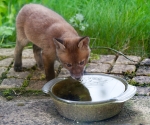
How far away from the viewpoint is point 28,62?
18.0 ft

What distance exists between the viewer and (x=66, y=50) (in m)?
4.08

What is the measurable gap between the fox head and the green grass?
5.33 ft

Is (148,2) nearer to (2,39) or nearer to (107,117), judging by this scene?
(2,39)

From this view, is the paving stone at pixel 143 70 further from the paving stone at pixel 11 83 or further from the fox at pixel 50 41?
the paving stone at pixel 11 83

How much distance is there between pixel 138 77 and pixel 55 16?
1279mm

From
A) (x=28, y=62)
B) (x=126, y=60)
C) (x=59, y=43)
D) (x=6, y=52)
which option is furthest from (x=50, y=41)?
(x=6, y=52)

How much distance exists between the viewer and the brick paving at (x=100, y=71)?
4.64 metres

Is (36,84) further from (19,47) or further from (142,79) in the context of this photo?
(142,79)

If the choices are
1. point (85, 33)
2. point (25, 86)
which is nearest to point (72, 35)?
point (25, 86)

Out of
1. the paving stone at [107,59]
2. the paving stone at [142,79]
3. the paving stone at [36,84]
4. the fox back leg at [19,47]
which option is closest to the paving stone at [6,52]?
the fox back leg at [19,47]

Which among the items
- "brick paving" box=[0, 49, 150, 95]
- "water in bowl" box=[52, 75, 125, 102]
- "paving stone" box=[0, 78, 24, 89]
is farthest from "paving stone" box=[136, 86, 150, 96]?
"paving stone" box=[0, 78, 24, 89]

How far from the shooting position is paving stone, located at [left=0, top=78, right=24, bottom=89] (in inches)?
181

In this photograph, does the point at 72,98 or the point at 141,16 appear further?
the point at 141,16

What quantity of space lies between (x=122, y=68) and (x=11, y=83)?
1438 mm
